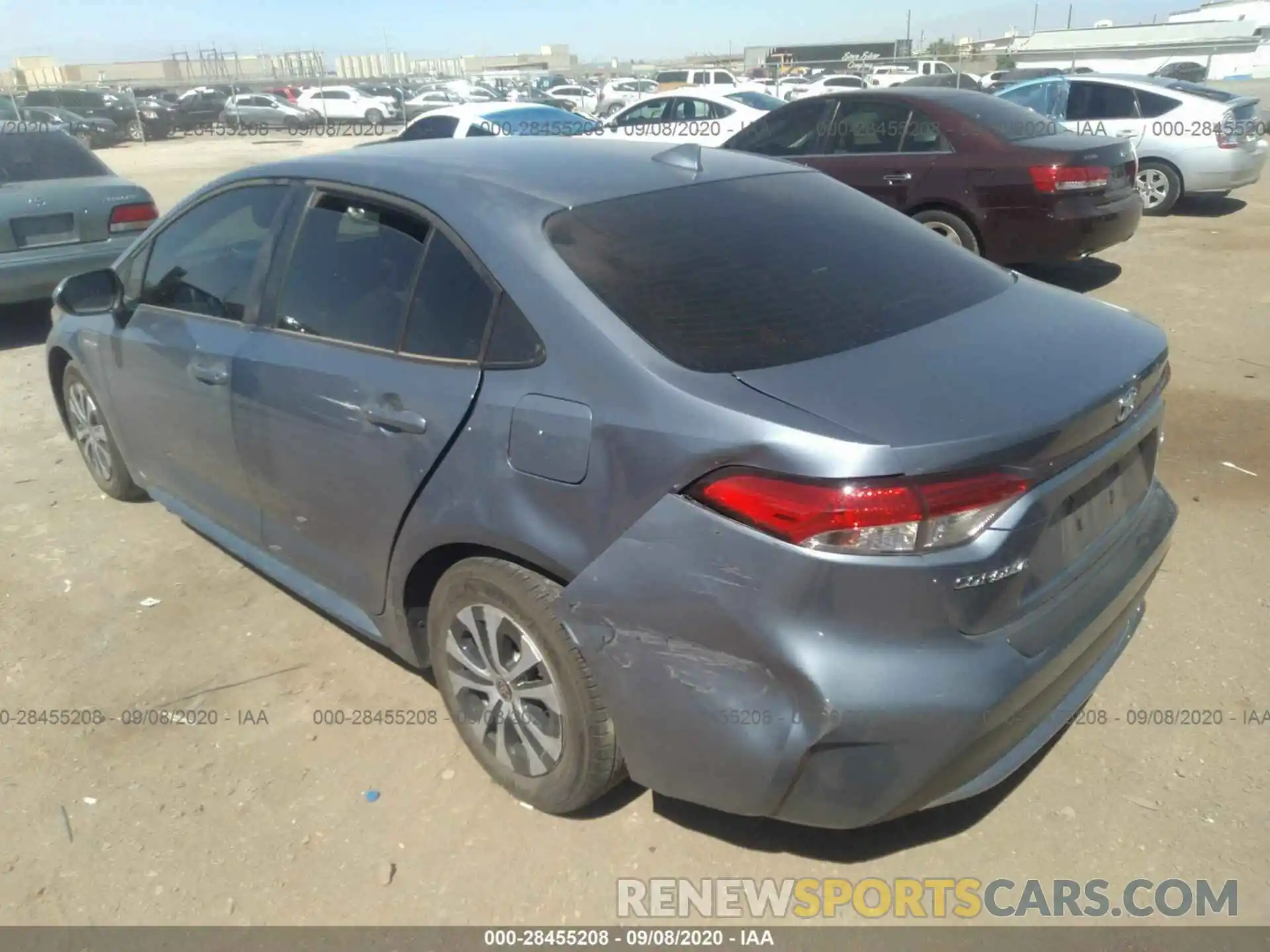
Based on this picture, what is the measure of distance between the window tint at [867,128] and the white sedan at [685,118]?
689cm

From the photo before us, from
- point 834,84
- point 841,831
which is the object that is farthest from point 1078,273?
point 834,84

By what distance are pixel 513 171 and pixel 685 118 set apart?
1410 cm

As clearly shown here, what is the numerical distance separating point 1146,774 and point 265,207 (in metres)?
3.27

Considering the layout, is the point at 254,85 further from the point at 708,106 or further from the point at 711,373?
the point at 711,373

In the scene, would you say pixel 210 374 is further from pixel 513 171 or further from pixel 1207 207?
pixel 1207 207

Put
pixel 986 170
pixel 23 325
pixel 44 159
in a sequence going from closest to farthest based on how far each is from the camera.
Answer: pixel 986 170 < pixel 44 159 < pixel 23 325

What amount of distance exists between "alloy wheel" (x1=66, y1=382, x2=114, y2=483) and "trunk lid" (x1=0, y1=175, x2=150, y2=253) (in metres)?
3.20

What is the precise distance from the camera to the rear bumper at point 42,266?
280 inches

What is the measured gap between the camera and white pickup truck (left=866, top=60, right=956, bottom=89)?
105ft

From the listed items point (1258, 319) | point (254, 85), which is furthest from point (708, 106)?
point (254, 85)

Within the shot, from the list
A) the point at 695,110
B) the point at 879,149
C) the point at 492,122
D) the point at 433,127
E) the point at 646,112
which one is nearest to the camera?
the point at 879,149

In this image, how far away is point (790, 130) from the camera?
351 inches

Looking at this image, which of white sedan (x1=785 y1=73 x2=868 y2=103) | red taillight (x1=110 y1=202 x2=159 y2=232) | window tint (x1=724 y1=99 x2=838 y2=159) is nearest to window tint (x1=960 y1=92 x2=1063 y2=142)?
window tint (x1=724 y1=99 x2=838 y2=159)

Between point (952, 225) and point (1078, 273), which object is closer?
point (952, 225)
